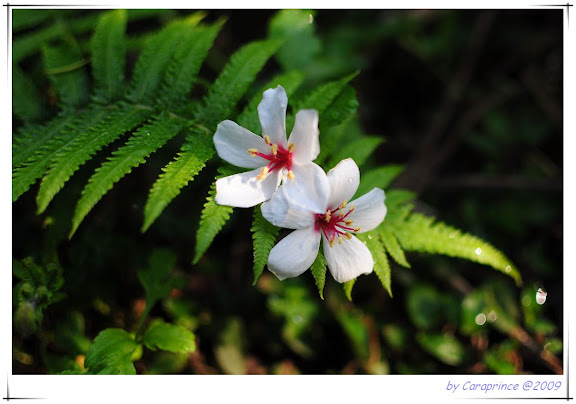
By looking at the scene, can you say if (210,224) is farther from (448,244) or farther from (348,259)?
(448,244)

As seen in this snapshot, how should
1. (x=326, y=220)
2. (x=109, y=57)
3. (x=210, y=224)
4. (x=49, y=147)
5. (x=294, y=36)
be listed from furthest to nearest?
(x=294, y=36) < (x=109, y=57) < (x=49, y=147) < (x=326, y=220) < (x=210, y=224)

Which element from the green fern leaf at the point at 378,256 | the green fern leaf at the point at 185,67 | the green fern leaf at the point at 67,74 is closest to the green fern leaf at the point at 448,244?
the green fern leaf at the point at 378,256

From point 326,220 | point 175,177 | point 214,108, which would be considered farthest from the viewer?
point 214,108

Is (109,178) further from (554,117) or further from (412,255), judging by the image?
(554,117)

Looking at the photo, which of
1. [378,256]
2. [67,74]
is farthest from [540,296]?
[67,74]

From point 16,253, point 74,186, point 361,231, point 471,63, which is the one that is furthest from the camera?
point 471,63
